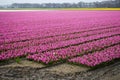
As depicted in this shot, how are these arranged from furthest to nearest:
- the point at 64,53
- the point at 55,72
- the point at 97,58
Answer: the point at 64,53 < the point at 97,58 < the point at 55,72

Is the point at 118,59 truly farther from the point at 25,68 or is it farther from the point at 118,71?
the point at 25,68

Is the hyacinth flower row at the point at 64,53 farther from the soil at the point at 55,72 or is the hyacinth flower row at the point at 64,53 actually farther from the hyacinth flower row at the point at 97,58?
the hyacinth flower row at the point at 97,58

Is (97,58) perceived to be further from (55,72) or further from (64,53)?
(55,72)

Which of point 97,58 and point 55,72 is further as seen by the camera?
point 97,58

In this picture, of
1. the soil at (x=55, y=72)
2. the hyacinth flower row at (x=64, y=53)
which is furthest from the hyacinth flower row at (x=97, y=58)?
the hyacinth flower row at (x=64, y=53)

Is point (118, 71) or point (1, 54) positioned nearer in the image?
point (118, 71)

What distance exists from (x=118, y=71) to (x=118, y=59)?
137cm

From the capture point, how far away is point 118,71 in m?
6.60

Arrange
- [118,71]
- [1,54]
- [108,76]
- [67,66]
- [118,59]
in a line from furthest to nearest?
[1,54], [118,59], [67,66], [118,71], [108,76]

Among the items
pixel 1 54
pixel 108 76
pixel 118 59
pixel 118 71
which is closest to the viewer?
pixel 108 76

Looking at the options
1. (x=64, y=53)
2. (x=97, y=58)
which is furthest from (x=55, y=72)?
(x=64, y=53)

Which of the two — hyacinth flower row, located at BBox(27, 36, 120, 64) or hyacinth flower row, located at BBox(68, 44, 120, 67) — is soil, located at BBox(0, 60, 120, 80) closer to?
hyacinth flower row, located at BBox(68, 44, 120, 67)

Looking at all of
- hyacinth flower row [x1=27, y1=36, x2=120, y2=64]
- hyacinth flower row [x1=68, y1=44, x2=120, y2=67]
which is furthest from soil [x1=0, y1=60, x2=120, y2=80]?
hyacinth flower row [x1=27, y1=36, x2=120, y2=64]

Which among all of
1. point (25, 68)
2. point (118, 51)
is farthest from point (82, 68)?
point (118, 51)
